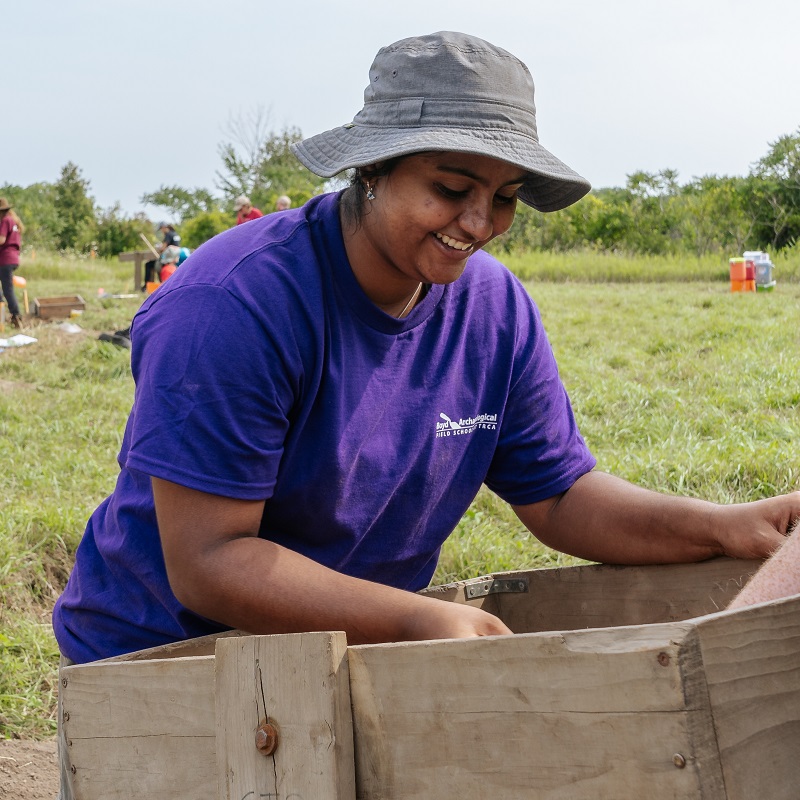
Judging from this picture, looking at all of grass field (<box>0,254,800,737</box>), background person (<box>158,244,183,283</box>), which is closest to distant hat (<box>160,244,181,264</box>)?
background person (<box>158,244,183,283</box>)

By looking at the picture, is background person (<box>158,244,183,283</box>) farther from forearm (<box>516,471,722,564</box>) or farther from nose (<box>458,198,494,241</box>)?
nose (<box>458,198,494,241</box>)

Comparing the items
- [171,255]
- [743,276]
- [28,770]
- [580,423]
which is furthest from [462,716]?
[171,255]

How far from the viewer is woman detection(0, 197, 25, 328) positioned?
1190 cm

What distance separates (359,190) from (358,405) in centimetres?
36

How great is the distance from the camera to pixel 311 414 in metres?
1.62

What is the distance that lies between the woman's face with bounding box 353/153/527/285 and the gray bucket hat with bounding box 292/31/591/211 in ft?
0.14

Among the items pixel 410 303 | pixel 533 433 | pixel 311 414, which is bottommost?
pixel 533 433

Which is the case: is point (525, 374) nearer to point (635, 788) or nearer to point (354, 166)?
point (354, 166)

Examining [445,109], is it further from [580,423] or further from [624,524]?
[580,423]

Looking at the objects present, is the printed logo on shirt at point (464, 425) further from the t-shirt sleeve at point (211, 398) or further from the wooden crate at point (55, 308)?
the wooden crate at point (55, 308)

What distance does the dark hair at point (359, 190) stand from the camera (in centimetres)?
164

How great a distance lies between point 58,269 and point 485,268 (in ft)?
65.7

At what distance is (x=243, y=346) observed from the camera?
1.50 m

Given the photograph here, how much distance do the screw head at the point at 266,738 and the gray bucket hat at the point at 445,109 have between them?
79 centimetres
